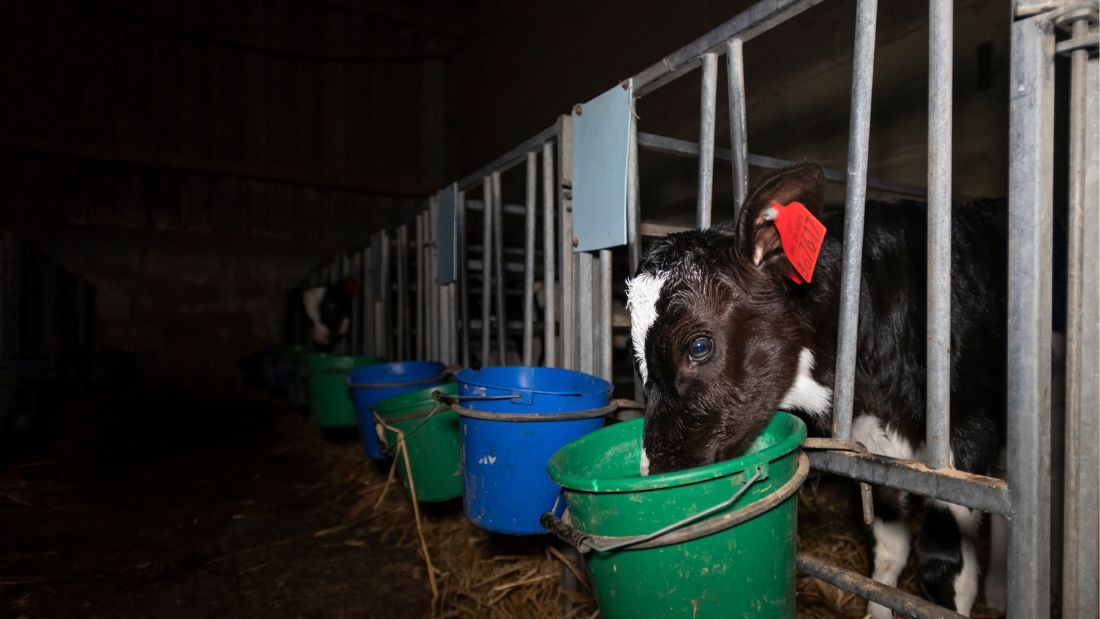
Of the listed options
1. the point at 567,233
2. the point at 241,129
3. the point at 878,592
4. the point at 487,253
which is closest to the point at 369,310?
the point at 487,253

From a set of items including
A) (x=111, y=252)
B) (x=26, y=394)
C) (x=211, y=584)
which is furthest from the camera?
(x=111, y=252)

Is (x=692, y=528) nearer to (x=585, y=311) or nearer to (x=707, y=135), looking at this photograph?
(x=707, y=135)

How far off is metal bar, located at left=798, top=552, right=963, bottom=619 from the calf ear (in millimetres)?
797

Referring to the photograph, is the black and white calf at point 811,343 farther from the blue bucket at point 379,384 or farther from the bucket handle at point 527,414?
the blue bucket at point 379,384

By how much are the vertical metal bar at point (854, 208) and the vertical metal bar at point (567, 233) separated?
1259 mm

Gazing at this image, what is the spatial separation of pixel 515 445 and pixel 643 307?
0.67 metres

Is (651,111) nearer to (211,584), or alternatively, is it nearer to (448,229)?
(448,229)

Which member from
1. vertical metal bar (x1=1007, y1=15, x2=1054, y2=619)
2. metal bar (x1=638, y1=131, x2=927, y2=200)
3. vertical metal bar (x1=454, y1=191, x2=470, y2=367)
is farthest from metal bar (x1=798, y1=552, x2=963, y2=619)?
vertical metal bar (x1=454, y1=191, x2=470, y2=367)

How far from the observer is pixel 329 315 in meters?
7.14

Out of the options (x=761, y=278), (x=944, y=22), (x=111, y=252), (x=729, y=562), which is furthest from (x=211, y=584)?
(x=111, y=252)

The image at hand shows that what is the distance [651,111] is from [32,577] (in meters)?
5.64

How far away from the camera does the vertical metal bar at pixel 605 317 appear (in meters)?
2.30

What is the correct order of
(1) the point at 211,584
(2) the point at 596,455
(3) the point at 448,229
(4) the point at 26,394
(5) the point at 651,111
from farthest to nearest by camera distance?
(5) the point at 651,111 → (4) the point at 26,394 → (3) the point at 448,229 → (1) the point at 211,584 → (2) the point at 596,455

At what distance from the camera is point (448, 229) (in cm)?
367
